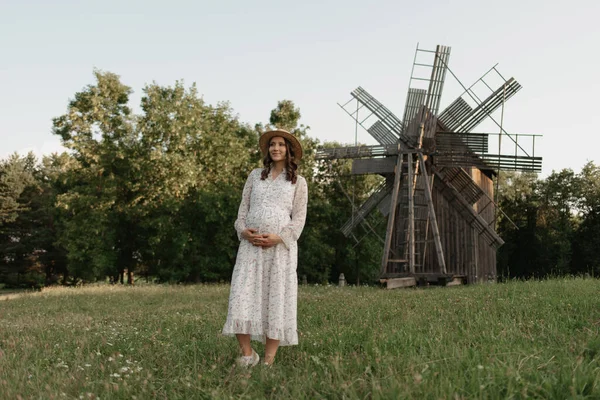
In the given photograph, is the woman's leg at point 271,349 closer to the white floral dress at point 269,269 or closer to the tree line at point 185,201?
the white floral dress at point 269,269

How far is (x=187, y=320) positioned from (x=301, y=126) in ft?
91.1

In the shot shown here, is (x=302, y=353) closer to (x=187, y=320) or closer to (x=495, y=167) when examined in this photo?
(x=187, y=320)

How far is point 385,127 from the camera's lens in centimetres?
2177

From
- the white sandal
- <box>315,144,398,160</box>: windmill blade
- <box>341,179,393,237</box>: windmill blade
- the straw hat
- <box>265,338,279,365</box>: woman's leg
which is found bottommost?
the white sandal

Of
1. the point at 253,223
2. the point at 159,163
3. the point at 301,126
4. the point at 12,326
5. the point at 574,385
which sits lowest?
the point at 12,326

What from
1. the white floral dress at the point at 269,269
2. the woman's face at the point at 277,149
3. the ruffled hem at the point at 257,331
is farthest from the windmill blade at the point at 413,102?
the ruffled hem at the point at 257,331

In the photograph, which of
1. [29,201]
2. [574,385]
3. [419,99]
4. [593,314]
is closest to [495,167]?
[419,99]

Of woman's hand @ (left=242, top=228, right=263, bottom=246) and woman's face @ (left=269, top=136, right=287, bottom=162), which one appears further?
woman's face @ (left=269, top=136, right=287, bottom=162)

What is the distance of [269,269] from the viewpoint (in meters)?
5.50

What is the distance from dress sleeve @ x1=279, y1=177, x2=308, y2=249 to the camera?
5523 millimetres

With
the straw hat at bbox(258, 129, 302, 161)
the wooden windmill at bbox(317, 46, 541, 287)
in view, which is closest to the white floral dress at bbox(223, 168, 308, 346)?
the straw hat at bbox(258, 129, 302, 161)

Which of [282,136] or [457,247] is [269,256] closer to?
[282,136]

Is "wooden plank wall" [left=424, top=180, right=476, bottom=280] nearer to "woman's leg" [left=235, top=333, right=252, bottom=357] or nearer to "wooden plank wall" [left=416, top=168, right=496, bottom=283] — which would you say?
"wooden plank wall" [left=416, top=168, right=496, bottom=283]

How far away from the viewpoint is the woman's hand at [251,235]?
543 cm
